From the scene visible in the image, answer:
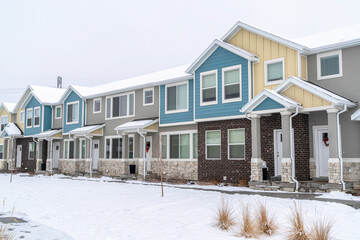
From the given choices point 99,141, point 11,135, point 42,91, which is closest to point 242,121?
point 99,141

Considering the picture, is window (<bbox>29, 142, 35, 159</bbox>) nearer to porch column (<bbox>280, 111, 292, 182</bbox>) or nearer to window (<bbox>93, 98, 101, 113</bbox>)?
window (<bbox>93, 98, 101, 113</bbox>)

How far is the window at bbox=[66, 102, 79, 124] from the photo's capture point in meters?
30.8

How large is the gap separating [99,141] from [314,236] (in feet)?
74.0

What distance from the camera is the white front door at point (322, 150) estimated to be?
54.3 ft

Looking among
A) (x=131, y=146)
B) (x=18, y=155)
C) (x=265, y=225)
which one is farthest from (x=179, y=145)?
(x=18, y=155)

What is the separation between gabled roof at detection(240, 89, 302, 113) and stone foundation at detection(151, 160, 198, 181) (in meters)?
5.58

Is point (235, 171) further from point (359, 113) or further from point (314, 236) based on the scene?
point (314, 236)

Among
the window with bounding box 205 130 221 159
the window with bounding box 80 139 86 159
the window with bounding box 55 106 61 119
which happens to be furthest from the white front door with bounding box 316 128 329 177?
the window with bounding box 55 106 61 119

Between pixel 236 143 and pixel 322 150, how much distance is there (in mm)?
4138

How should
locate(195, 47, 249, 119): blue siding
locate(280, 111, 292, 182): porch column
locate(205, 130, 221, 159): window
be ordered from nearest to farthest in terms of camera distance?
1. locate(280, 111, 292, 182): porch column
2. locate(195, 47, 249, 119): blue siding
3. locate(205, 130, 221, 159): window

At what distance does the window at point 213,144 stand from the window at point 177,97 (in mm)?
2498

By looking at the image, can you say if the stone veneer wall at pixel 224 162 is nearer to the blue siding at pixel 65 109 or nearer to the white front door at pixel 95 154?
the white front door at pixel 95 154

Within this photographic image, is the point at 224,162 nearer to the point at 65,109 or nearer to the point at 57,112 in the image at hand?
the point at 65,109

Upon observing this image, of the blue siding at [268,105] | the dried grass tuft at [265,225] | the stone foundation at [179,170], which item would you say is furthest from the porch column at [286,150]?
the dried grass tuft at [265,225]
